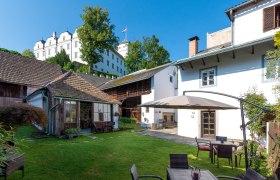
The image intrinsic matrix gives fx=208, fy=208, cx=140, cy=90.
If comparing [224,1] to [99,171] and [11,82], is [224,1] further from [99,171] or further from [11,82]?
[11,82]

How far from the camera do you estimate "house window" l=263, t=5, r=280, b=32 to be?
41.1 feet

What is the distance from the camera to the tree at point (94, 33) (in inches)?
1598

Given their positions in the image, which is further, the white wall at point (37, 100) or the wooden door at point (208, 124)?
the white wall at point (37, 100)

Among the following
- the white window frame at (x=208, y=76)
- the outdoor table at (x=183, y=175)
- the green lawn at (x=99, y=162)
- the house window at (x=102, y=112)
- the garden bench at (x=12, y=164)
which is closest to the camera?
the outdoor table at (x=183, y=175)

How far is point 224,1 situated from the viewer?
53.5ft

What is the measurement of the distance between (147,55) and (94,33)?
12.7 metres

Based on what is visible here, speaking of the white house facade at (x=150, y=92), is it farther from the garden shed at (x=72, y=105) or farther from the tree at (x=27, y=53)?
the tree at (x=27, y=53)

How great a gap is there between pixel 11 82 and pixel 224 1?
2174 cm

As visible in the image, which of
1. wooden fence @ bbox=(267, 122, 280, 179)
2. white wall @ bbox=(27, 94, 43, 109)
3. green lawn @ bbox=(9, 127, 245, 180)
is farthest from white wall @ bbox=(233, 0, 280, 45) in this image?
white wall @ bbox=(27, 94, 43, 109)

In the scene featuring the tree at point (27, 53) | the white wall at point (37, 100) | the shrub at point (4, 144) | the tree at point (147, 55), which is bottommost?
the shrub at point (4, 144)

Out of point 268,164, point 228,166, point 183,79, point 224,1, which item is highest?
point 224,1

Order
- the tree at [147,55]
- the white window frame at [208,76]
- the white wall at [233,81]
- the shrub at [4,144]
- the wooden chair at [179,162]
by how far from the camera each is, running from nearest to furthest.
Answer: the shrub at [4,144]
the wooden chair at [179,162]
the white wall at [233,81]
the white window frame at [208,76]
the tree at [147,55]

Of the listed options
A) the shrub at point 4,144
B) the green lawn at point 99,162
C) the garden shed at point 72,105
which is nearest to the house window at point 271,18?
the green lawn at point 99,162

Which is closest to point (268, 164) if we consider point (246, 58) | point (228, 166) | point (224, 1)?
point (228, 166)
